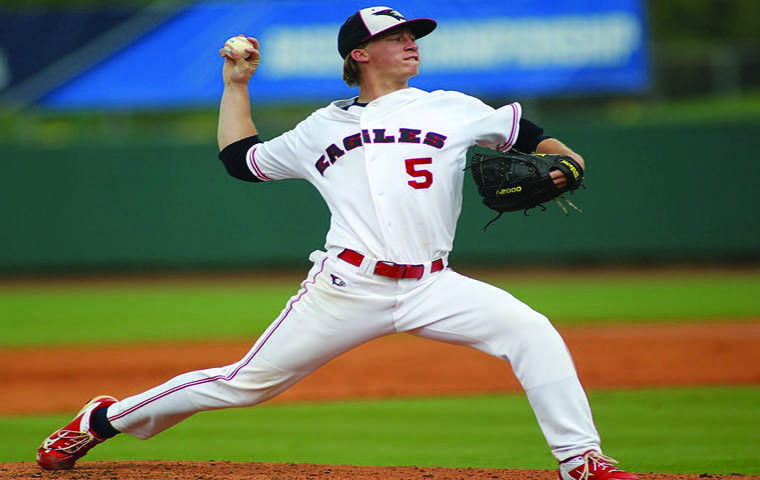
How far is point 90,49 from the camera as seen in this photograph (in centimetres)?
1524

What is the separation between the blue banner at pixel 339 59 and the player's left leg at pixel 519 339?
1078 centimetres

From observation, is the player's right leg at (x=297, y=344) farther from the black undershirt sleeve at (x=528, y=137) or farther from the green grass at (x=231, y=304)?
the green grass at (x=231, y=304)

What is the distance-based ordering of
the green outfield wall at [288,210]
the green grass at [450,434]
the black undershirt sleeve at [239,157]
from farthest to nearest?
the green outfield wall at [288,210], the green grass at [450,434], the black undershirt sleeve at [239,157]

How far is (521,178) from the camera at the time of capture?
349 centimetres

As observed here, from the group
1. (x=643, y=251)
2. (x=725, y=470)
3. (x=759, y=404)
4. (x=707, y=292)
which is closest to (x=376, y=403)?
(x=759, y=404)

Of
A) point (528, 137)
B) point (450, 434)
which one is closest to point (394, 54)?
point (528, 137)

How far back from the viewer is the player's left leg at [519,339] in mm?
3295

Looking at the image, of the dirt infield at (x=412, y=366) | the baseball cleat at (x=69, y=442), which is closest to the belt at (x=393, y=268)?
the baseball cleat at (x=69, y=442)

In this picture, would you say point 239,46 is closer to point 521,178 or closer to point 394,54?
point 394,54

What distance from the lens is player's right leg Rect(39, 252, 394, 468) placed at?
348 centimetres

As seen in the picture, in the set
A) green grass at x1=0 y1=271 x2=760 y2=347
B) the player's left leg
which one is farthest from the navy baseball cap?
green grass at x1=0 y1=271 x2=760 y2=347

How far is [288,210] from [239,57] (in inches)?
445

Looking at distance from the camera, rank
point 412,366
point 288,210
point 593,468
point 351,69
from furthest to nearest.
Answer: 1. point 288,210
2. point 412,366
3. point 351,69
4. point 593,468

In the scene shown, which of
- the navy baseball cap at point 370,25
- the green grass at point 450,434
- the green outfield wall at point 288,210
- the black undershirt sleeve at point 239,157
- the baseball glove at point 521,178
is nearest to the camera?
the baseball glove at point 521,178
